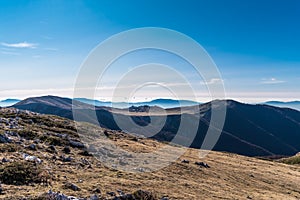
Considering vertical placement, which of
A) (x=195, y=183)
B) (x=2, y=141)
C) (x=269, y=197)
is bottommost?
(x=269, y=197)

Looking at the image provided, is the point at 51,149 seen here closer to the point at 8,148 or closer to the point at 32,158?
the point at 8,148

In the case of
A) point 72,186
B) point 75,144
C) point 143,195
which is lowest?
point 143,195

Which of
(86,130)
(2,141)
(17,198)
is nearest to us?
(17,198)

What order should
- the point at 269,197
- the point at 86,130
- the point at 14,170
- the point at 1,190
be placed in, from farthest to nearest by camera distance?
the point at 86,130, the point at 269,197, the point at 14,170, the point at 1,190

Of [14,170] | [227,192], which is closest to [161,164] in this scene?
[227,192]

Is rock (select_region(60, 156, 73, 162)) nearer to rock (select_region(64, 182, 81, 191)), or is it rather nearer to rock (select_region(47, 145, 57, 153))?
rock (select_region(47, 145, 57, 153))

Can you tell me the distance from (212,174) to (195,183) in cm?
854

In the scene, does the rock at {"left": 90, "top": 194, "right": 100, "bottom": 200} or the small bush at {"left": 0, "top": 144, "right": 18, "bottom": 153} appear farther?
the small bush at {"left": 0, "top": 144, "right": 18, "bottom": 153}

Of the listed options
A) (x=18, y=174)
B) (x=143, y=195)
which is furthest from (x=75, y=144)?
(x=143, y=195)

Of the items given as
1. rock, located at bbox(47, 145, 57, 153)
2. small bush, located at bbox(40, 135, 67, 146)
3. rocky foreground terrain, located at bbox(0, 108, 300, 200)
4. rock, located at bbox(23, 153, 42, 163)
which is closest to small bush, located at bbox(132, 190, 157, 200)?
rocky foreground terrain, located at bbox(0, 108, 300, 200)

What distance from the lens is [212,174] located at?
42.7 m

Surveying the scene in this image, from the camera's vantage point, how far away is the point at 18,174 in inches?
928

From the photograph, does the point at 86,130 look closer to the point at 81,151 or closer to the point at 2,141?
the point at 81,151

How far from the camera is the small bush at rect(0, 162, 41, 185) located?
22.9 meters
